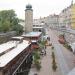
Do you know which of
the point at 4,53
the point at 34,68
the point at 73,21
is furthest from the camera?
the point at 73,21

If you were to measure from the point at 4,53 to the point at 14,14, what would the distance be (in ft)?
202

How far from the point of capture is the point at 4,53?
22922 millimetres

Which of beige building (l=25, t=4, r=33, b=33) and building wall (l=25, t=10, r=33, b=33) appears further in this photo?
building wall (l=25, t=10, r=33, b=33)

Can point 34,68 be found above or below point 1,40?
below

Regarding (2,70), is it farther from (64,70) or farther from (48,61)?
(48,61)

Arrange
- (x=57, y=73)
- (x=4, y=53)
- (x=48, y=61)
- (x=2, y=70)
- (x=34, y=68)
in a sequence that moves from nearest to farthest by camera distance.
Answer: (x=2, y=70), (x=4, y=53), (x=57, y=73), (x=34, y=68), (x=48, y=61)

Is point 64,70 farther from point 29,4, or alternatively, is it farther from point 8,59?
point 29,4

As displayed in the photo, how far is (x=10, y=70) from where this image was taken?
2014 cm

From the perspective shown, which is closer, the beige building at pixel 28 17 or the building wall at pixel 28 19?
the beige building at pixel 28 17

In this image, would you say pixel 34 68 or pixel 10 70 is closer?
pixel 10 70

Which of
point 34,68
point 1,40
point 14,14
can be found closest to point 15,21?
point 14,14

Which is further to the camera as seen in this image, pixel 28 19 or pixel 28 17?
pixel 28 19

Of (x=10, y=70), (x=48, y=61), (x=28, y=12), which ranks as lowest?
(x=48, y=61)

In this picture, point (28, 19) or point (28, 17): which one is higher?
point (28, 17)
